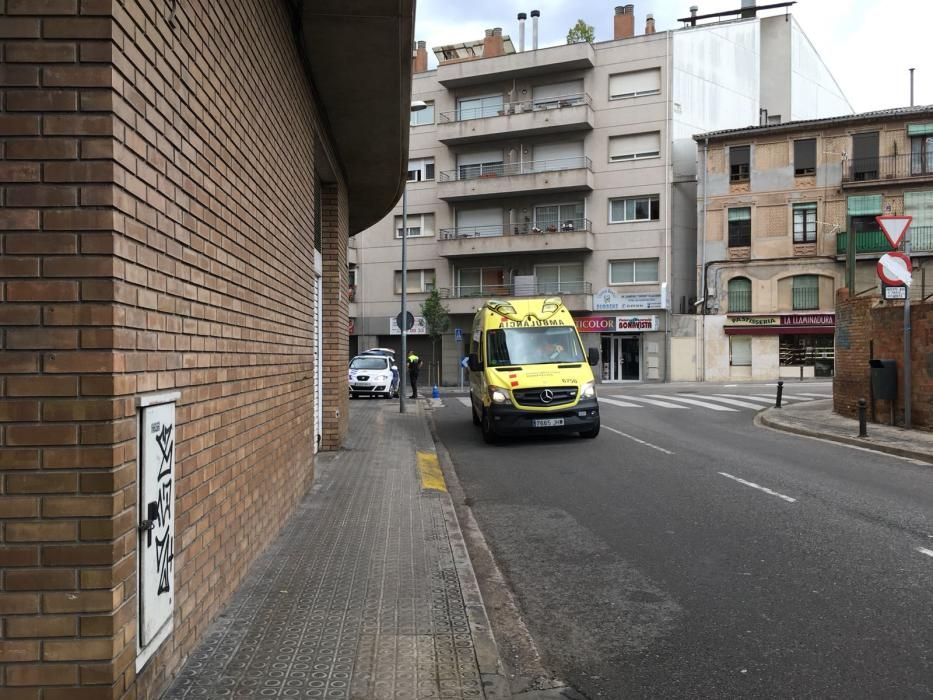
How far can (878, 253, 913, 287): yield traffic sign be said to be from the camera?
13.5 m

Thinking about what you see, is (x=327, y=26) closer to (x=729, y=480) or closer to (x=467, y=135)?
(x=729, y=480)

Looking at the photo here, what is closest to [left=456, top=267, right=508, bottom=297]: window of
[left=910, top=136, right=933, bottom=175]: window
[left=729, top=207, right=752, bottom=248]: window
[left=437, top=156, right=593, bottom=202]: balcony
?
[left=437, top=156, right=593, bottom=202]: balcony

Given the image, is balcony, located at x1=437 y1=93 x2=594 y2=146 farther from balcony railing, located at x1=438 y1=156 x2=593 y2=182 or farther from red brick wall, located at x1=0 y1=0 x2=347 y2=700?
red brick wall, located at x1=0 y1=0 x2=347 y2=700

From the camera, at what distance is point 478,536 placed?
6961mm

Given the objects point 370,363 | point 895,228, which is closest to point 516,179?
point 370,363

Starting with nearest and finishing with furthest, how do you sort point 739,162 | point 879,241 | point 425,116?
1. point 879,241
2. point 739,162
3. point 425,116

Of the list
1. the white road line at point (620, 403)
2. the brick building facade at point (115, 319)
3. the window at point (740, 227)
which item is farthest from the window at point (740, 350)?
the brick building facade at point (115, 319)

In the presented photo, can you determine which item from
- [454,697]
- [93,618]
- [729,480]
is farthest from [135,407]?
[729,480]

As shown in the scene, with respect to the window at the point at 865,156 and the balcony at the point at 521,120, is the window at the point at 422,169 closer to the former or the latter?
the balcony at the point at 521,120

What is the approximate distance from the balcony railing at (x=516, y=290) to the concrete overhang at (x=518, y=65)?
11.5m

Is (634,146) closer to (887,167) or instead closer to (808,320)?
(887,167)

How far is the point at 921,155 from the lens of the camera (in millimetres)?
35719

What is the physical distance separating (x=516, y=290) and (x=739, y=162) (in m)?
13.1

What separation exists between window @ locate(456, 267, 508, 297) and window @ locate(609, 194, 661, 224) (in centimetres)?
691
